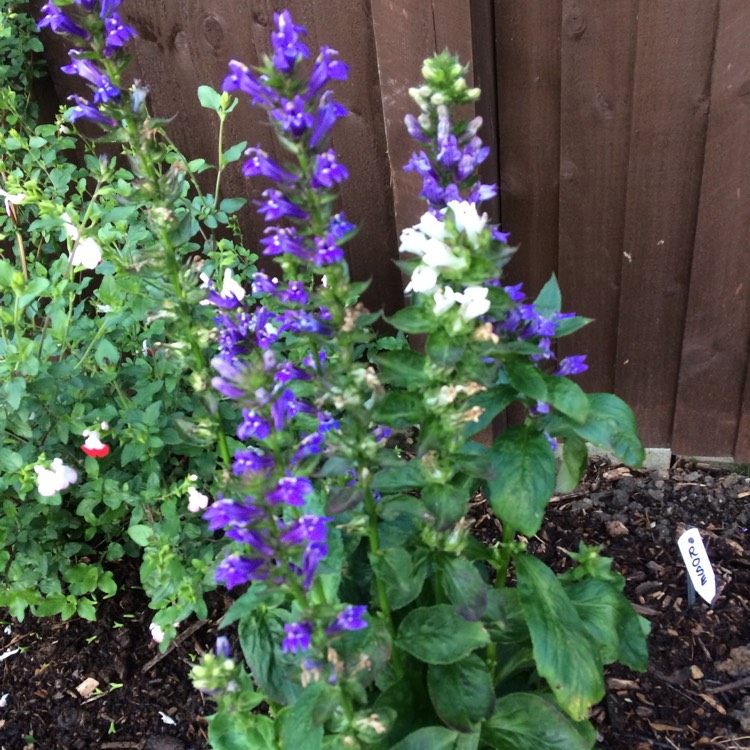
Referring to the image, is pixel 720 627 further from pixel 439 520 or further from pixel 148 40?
pixel 148 40

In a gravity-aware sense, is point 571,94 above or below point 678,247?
above

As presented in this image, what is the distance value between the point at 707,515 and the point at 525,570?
154cm

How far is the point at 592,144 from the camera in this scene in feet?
8.58

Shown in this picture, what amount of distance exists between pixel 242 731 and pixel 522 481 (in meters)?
0.80

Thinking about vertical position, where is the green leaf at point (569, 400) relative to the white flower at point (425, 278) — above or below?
below

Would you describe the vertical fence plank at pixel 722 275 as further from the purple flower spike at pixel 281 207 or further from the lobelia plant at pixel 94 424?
the purple flower spike at pixel 281 207

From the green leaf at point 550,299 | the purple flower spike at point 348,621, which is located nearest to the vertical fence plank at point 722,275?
the green leaf at point 550,299

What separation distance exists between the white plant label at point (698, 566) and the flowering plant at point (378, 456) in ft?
2.23

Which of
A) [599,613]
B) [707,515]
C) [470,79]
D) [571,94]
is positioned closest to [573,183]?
[571,94]

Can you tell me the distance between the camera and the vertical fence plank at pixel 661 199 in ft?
7.82

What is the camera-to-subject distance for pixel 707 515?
287 centimetres

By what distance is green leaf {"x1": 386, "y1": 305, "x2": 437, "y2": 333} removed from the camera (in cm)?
134

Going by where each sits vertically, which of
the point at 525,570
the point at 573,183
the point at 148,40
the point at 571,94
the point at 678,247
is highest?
the point at 148,40

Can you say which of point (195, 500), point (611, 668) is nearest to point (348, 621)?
point (195, 500)
